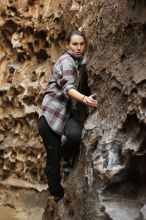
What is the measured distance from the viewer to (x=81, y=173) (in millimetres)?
3293

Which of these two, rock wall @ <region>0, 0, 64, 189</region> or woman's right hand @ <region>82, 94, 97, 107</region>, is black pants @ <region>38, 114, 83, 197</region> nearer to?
woman's right hand @ <region>82, 94, 97, 107</region>

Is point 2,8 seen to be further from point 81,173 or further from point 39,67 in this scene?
point 81,173

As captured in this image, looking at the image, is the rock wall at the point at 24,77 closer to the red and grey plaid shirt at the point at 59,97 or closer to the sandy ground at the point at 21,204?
the sandy ground at the point at 21,204

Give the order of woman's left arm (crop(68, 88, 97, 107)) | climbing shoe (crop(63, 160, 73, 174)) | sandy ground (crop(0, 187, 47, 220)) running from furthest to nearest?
sandy ground (crop(0, 187, 47, 220)) < climbing shoe (crop(63, 160, 73, 174)) < woman's left arm (crop(68, 88, 97, 107))

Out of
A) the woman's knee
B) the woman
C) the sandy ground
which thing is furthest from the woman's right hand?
the sandy ground

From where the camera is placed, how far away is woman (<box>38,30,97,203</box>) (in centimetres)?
336

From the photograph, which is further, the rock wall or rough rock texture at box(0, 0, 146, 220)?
the rock wall

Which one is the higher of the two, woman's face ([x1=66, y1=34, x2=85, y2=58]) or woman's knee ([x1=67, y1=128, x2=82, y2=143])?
woman's face ([x1=66, y1=34, x2=85, y2=58])

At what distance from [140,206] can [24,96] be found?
2.76m

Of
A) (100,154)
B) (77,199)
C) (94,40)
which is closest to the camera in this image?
(100,154)

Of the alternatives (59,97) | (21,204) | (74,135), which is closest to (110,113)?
(74,135)

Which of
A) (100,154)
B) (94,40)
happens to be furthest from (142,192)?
(94,40)

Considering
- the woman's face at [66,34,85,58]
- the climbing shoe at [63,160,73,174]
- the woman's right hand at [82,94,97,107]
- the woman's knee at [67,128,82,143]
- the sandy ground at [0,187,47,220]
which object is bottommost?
the sandy ground at [0,187,47,220]

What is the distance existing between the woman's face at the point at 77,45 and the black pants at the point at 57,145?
407 millimetres
